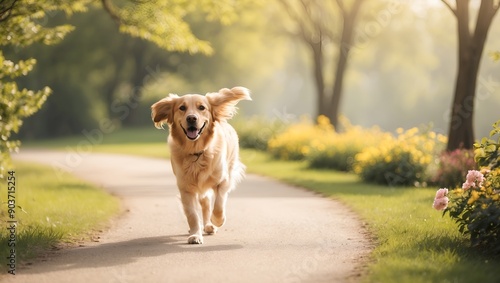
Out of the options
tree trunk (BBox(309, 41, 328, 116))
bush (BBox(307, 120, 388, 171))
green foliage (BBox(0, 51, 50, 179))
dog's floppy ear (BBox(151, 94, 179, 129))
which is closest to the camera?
dog's floppy ear (BBox(151, 94, 179, 129))

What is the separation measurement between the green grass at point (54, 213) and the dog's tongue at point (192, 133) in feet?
7.11

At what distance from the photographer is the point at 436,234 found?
848cm

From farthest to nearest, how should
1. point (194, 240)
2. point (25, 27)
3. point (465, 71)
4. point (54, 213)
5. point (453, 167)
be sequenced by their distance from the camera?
point (465, 71) → point (453, 167) → point (25, 27) → point (54, 213) → point (194, 240)

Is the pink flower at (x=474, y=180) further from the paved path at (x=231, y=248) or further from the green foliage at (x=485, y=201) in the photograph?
the paved path at (x=231, y=248)

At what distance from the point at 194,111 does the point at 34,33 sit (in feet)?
15.6

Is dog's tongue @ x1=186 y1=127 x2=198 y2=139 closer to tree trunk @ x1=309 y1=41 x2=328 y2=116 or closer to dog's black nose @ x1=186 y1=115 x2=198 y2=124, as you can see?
dog's black nose @ x1=186 y1=115 x2=198 y2=124

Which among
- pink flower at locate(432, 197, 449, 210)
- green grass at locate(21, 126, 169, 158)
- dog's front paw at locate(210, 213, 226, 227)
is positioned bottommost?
green grass at locate(21, 126, 169, 158)

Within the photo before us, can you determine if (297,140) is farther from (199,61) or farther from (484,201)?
(199,61)

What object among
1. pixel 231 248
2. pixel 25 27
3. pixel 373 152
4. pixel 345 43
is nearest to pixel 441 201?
pixel 231 248

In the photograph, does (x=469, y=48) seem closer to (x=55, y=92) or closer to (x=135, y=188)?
(x=135, y=188)

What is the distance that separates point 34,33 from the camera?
11.8 m

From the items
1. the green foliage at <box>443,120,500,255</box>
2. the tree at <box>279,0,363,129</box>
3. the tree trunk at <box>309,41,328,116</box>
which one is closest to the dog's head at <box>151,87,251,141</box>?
the green foliage at <box>443,120,500,255</box>

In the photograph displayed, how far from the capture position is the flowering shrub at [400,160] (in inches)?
627

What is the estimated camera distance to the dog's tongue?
8.38 meters
